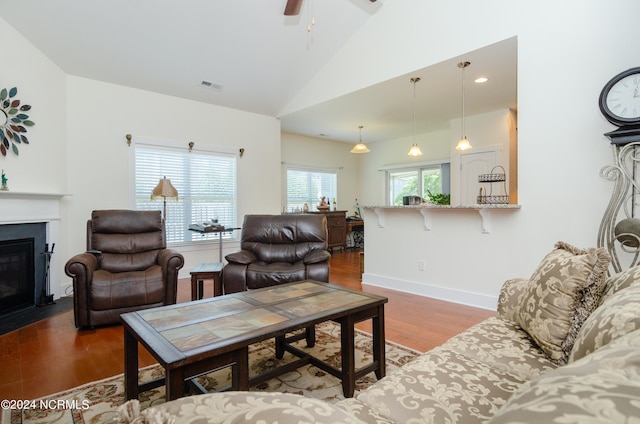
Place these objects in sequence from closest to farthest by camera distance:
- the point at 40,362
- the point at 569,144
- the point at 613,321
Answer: the point at 613,321, the point at 40,362, the point at 569,144

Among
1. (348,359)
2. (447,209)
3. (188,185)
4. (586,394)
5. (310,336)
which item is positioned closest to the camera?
(586,394)

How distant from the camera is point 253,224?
158 inches

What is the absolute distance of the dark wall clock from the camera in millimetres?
2346

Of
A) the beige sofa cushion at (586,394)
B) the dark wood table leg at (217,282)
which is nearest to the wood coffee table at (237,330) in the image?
the dark wood table leg at (217,282)

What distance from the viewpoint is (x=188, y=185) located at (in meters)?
5.19

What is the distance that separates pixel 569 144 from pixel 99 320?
4407 millimetres

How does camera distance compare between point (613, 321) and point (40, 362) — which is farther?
point (40, 362)

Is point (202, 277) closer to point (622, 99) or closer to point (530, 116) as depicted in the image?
point (530, 116)

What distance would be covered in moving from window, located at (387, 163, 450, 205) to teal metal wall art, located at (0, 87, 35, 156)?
6604 millimetres

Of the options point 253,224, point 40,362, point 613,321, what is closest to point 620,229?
point 613,321

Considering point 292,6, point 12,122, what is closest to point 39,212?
point 12,122

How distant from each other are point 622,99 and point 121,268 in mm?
4519

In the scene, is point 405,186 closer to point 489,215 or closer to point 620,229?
point 489,215

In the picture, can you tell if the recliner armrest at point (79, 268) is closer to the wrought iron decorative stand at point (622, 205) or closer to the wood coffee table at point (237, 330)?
the wood coffee table at point (237, 330)
